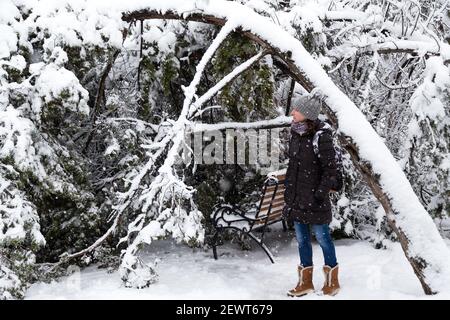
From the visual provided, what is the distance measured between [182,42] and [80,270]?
258 centimetres

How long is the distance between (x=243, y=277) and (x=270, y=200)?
0.90m

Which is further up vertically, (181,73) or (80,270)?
(181,73)

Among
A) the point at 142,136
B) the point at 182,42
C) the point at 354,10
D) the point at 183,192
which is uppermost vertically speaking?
the point at 354,10

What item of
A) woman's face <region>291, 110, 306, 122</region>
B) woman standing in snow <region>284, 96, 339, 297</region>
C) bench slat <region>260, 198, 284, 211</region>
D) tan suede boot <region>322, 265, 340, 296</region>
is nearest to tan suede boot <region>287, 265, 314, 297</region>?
woman standing in snow <region>284, 96, 339, 297</region>

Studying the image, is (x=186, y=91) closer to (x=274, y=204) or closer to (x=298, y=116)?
(x=298, y=116)

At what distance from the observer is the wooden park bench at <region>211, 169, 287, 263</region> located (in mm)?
5293

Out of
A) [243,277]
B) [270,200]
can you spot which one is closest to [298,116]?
[270,200]

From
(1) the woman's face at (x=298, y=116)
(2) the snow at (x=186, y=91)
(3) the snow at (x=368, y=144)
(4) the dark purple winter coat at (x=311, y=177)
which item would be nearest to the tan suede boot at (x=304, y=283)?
(2) the snow at (x=186, y=91)

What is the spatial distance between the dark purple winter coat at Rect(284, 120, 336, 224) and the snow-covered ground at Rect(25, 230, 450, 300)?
2.40 ft

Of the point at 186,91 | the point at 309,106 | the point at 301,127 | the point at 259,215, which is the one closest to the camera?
the point at 309,106

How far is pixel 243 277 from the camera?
4914 mm

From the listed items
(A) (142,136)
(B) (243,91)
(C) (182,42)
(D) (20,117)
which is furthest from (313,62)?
(D) (20,117)

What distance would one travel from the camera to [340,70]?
19.8 feet

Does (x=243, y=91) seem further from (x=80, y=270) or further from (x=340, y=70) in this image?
(x=80, y=270)
